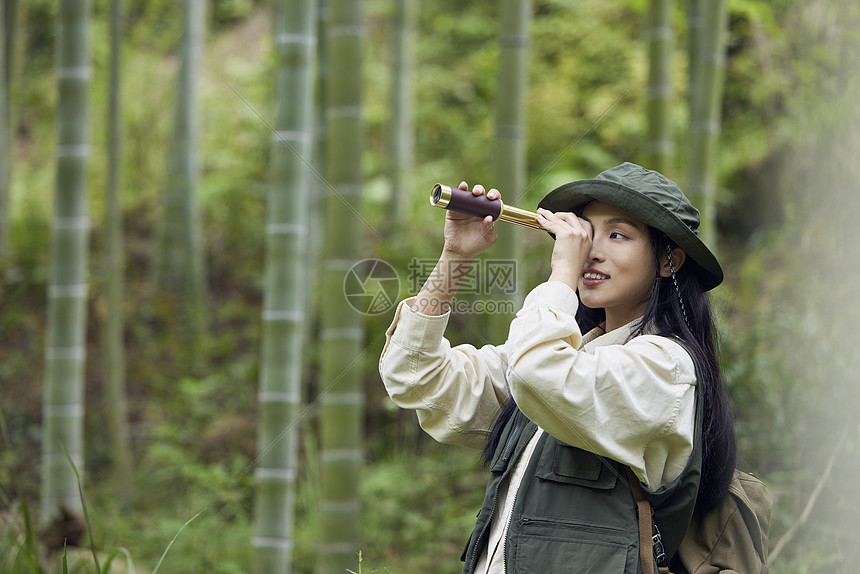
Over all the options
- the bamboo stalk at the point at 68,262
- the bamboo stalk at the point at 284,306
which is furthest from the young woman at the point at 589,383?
the bamboo stalk at the point at 68,262

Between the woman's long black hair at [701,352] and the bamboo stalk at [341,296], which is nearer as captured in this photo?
the woman's long black hair at [701,352]

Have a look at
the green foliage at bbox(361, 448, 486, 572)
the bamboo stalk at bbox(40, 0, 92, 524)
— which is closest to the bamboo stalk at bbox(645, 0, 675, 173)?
the green foliage at bbox(361, 448, 486, 572)

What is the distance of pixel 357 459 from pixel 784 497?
1.91m

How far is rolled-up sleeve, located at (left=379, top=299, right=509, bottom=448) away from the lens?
171 cm

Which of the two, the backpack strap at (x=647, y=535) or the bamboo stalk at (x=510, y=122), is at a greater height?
the bamboo stalk at (x=510, y=122)

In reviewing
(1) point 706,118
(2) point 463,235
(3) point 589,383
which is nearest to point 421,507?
(1) point 706,118

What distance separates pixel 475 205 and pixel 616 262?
305 millimetres

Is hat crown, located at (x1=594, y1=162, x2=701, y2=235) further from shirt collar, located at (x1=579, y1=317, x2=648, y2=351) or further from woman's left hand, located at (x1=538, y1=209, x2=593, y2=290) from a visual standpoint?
shirt collar, located at (x1=579, y1=317, x2=648, y2=351)

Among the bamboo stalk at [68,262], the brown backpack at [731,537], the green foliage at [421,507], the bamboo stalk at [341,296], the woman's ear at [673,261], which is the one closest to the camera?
the brown backpack at [731,537]

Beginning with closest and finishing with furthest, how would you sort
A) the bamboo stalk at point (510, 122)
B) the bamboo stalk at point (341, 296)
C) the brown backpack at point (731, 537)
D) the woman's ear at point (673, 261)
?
the brown backpack at point (731, 537) → the woman's ear at point (673, 261) → the bamboo stalk at point (341, 296) → the bamboo stalk at point (510, 122)

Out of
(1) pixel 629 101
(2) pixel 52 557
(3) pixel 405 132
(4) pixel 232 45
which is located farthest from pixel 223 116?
(2) pixel 52 557

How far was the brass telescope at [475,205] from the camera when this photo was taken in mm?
1623

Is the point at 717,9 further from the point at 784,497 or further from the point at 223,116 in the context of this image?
the point at 223,116

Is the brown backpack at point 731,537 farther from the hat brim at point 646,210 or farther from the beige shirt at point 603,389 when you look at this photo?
the hat brim at point 646,210
